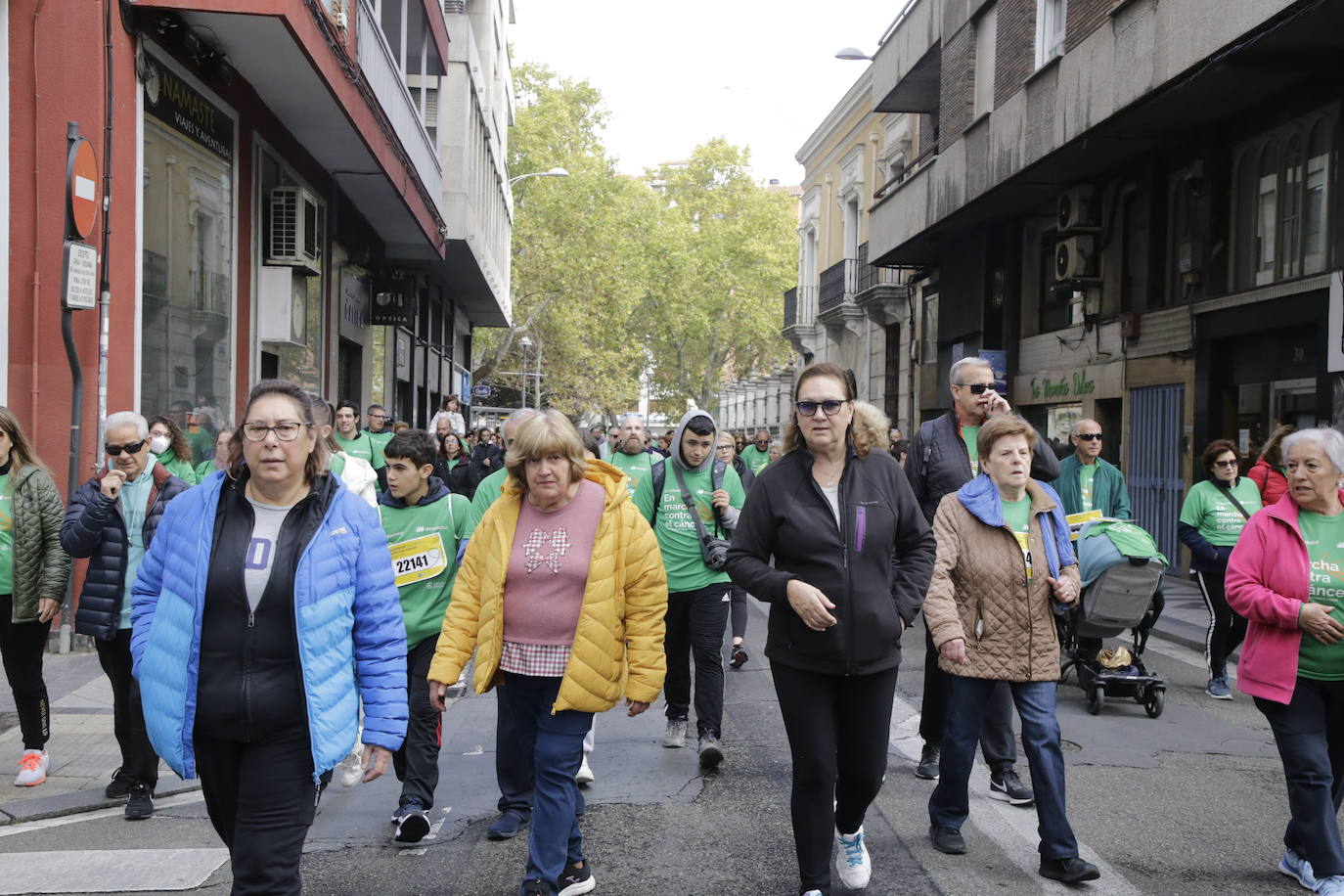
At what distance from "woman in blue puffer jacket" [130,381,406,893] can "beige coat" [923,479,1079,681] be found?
2.34m

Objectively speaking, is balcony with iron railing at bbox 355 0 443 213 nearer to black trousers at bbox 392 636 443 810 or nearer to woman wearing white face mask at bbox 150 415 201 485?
woman wearing white face mask at bbox 150 415 201 485

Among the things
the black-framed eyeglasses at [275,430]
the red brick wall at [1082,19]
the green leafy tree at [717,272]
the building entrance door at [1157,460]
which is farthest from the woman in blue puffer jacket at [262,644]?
the green leafy tree at [717,272]

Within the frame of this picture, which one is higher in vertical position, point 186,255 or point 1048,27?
point 1048,27

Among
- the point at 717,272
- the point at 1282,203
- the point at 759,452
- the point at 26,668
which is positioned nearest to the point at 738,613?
the point at 26,668

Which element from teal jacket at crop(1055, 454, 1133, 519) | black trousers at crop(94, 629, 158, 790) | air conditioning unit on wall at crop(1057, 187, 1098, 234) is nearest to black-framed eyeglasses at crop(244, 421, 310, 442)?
black trousers at crop(94, 629, 158, 790)

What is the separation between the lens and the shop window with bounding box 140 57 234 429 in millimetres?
10891

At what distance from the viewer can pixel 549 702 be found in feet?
14.7

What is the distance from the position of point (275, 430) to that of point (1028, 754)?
3.06 m

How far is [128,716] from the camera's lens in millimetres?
5719

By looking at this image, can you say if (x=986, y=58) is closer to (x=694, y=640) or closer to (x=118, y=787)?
(x=694, y=640)

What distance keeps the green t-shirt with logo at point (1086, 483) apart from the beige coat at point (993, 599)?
402 centimetres

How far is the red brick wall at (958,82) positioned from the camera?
20.1 m

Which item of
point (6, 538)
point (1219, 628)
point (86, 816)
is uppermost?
point (6, 538)

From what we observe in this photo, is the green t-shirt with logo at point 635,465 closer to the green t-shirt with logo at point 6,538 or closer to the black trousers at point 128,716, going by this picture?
the black trousers at point 128,716
